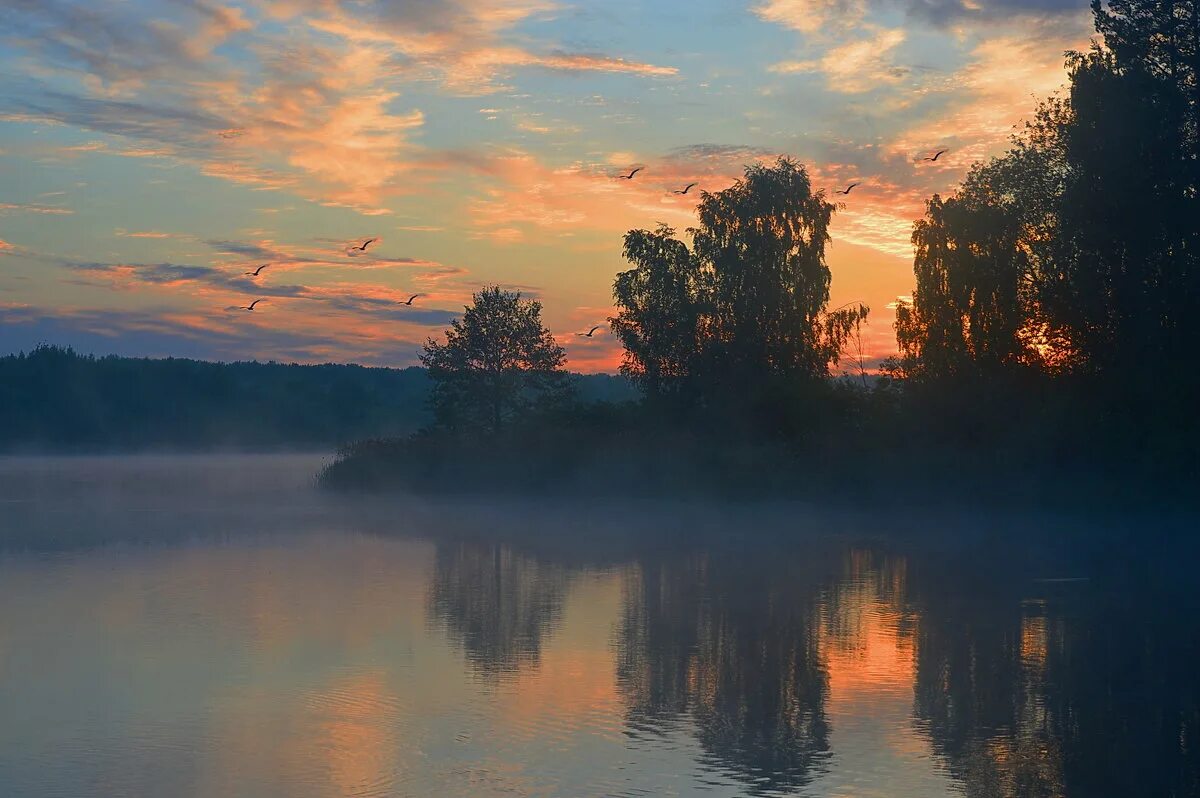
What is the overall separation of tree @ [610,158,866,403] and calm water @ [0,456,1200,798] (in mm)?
25422

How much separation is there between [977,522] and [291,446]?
111431mm

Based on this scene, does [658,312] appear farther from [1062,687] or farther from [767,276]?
[1062,687]

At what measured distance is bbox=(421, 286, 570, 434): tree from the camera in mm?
59781

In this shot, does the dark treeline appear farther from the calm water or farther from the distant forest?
the distant forest

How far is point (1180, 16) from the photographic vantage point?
1420 inches

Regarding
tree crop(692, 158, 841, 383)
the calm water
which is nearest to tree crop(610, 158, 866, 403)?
tree crop(692, 158, 841, 383)

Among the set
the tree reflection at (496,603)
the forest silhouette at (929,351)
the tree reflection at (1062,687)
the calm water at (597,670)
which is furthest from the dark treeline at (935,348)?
the tree reflection at (496,603)

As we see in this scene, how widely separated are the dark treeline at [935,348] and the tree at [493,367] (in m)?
0.10

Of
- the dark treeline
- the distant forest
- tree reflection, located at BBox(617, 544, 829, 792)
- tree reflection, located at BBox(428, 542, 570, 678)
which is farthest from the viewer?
the distant forest

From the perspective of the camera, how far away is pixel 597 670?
45.7 ft

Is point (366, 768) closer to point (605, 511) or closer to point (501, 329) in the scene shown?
point (605, 511)

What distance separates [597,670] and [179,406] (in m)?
133

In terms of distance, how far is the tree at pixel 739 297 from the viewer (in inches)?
2116

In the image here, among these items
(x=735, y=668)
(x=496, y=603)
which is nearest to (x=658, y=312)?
(x=496, y=603)
